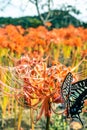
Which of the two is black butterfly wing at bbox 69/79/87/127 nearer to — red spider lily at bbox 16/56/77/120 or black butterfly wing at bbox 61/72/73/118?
black butterfly wing at bbox 61/72/73/118

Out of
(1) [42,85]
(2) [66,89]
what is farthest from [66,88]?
(1) [42,85]

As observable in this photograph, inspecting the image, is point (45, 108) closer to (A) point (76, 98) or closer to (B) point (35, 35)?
(A) point (76, 98)

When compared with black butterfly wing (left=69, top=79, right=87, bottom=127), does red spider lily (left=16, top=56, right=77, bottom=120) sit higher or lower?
lower

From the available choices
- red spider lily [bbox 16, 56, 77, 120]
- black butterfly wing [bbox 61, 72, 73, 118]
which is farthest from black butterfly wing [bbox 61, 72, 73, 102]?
red spider lily [bbox 16, 56, 77, 120]

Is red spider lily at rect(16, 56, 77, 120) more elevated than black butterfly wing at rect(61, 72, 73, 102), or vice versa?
black butterfly wing at rect(61, 72, 73, 102)

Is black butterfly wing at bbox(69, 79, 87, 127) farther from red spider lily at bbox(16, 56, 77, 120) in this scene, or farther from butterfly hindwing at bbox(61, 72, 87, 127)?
red spider lily at bbox(16, 56, 77, 120)

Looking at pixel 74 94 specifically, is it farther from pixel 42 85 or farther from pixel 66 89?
pixel 42 85

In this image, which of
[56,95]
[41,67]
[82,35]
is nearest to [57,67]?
[41,67]

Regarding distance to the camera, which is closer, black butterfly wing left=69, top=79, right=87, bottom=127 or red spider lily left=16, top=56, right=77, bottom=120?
black butterfly wing left=69, top=79, right=87, bottom=127

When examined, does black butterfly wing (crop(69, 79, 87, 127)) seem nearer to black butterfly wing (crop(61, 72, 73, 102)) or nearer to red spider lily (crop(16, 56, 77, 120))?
black butterfly wing (crop(61, 72, 73, 102))

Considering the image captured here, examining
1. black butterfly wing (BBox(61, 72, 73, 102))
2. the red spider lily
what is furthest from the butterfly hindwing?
the red spider lily

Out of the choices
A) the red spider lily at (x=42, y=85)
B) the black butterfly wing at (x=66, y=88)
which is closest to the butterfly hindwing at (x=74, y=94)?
the black butterfly wing at (x=66, y=88)

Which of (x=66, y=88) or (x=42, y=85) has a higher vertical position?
(x=66, y=88)
